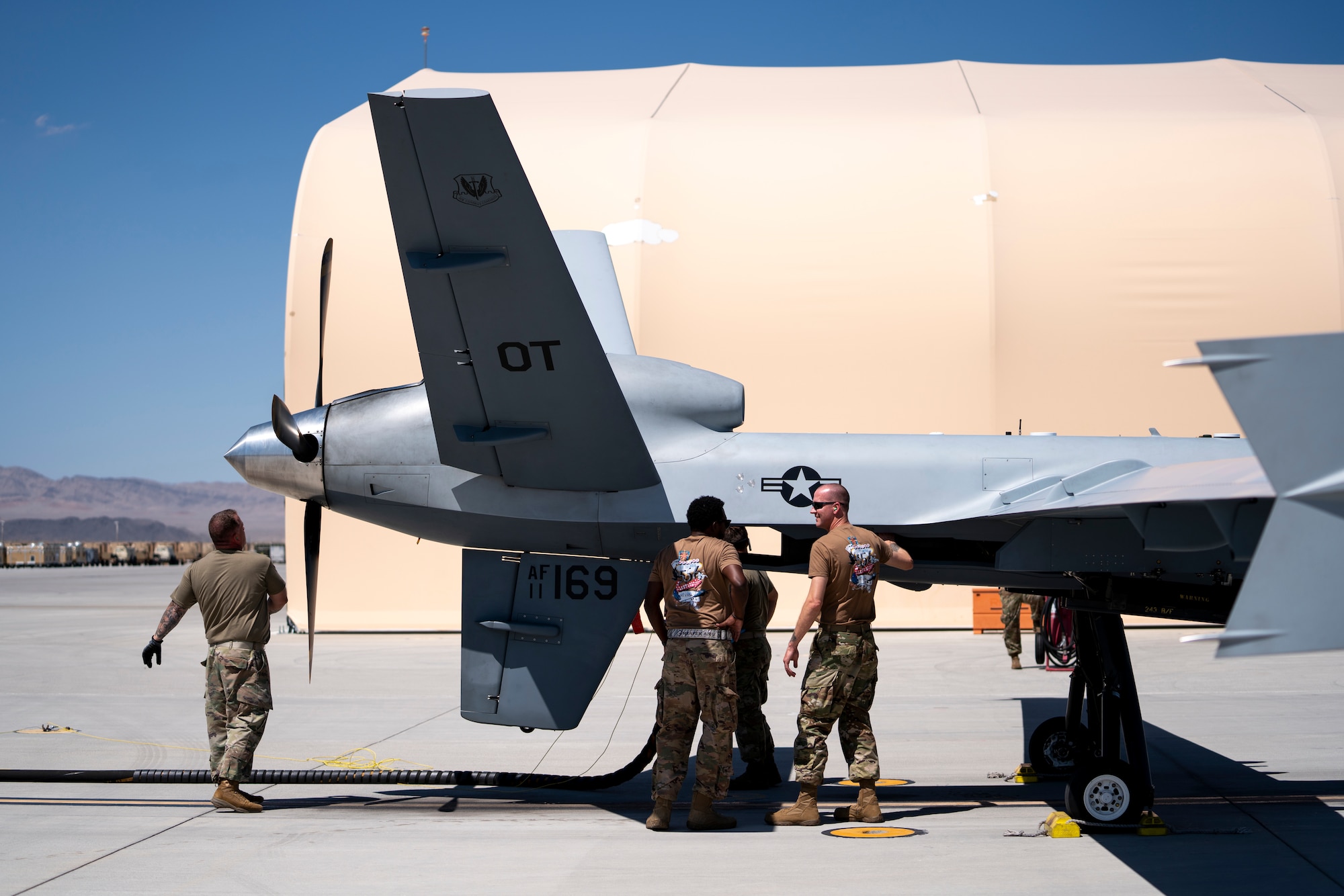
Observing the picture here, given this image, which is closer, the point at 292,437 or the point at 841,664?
the point at 841,664

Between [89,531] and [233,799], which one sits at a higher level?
[89,531]

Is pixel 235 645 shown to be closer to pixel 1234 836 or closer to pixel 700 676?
pixel 700 676

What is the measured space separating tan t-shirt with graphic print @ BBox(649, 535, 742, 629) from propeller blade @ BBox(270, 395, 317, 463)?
Answer: 275 cm

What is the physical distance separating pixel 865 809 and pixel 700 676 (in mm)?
1420

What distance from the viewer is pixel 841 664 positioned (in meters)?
6.43

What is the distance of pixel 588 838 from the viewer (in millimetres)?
6266

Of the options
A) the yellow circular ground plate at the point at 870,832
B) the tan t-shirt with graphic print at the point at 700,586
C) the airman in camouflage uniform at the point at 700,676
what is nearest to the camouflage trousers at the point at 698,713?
the airman in camouflage uniform at the point at 700,676

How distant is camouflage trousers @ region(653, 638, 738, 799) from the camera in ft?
20.6

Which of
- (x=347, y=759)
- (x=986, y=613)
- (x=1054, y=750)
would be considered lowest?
(x=347, y=759)

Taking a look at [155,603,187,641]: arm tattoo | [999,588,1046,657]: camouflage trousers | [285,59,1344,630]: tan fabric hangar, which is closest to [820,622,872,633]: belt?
[155,603,187,641]: arm tattoo

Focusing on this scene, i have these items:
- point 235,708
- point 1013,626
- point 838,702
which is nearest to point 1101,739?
point 838,702

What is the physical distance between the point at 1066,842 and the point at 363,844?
4249 millimetres

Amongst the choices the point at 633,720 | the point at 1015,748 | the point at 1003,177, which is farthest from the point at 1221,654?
the point at 1003,177

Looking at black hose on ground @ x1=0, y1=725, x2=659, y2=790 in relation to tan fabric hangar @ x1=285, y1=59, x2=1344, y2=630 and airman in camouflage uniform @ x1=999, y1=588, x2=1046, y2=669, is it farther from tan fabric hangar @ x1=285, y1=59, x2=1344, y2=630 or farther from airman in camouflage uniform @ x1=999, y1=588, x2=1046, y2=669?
tan fabric hangar @ x1=285, y1=59, x2=1344, y2=630
